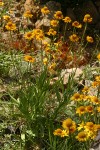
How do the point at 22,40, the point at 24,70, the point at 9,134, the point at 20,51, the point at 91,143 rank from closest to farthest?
the point at 91,143
the point at 9,134
the point at 24,70
the point at 20,51
the point at 22,40

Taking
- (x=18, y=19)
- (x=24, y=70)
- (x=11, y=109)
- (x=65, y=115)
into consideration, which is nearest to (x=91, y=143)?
(x=65, y=115)

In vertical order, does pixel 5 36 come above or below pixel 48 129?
above

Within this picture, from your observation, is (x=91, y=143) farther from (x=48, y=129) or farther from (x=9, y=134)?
(x=9, y=134)

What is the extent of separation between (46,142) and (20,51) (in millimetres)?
2372

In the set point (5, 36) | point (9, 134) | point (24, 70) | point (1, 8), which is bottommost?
point (9, 134)

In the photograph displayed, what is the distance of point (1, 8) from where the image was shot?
7945mm

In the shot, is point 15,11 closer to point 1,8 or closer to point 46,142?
point 1,8

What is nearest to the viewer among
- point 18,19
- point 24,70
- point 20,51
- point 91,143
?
point 91,143

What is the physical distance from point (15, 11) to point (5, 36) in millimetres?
916

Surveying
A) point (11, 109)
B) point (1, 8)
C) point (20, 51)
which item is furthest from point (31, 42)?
point (11, 109)

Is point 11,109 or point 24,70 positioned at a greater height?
point 24,70

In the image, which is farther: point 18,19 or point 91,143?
point 18,19

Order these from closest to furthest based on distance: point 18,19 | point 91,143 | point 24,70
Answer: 1. point 91,143
2. point 24,70
3. point 18,19

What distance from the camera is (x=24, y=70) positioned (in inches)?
230
